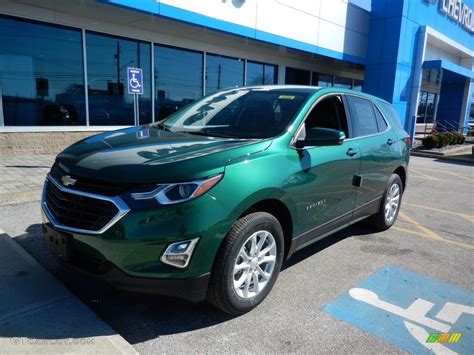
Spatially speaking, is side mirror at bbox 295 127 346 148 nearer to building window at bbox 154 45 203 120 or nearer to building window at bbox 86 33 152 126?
building window at bbox 86 33 152 126

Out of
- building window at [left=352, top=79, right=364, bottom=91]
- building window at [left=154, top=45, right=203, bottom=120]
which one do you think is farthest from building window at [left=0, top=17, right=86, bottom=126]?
building window at [left=352, top=79, right=364, bottom=91]

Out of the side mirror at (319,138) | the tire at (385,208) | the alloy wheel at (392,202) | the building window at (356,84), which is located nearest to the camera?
the side mirror at (319,138)

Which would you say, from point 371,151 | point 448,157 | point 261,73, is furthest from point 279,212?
point 448,157

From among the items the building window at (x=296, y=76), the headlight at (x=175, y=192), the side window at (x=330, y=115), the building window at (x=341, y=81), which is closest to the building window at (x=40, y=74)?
the side window at (x=330, y=115)

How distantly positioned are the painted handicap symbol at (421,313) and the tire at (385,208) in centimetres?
178

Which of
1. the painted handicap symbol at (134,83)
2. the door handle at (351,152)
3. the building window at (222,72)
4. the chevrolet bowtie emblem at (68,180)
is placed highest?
the building window at (222,72)

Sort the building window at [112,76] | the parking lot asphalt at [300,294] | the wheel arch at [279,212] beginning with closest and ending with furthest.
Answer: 1. the parking lot asphalt at [300,294]
2. the wheel arch at [279,212]
3. the building window at [112,76]

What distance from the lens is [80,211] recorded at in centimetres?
260

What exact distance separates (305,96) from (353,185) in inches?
43.1

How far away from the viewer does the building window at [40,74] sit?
911cm

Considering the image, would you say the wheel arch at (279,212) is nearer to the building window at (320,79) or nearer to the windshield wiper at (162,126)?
the windshield wiper at (162,126)

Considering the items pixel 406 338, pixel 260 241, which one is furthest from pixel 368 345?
pixel 260 241

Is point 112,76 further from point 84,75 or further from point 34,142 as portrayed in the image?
point 34,142

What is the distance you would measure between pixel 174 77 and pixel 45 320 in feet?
34.9
